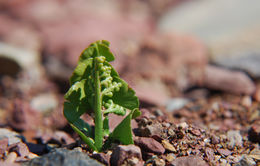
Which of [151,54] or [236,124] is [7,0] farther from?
[236,124]

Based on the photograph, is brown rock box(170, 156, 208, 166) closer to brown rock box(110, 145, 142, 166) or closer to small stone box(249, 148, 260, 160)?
brown rock box(110, 145, 142, 166)

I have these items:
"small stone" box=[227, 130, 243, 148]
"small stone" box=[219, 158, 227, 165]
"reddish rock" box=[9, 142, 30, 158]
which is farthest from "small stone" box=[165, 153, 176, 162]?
"reddish rock" box=[9, 142, 30, 158]

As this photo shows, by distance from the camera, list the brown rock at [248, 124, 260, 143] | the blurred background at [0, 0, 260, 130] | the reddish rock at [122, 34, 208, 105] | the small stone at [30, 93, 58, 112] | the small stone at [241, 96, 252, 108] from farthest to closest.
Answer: the reddish rock at [122, 34, 208, 105] < the blurred background at [0, 0, 260, 130] < the small stone at [30, 93, 58, 112] < the small stone at [241, 96, 252, 108] < the brown rock at [248, 124, 260, 143]

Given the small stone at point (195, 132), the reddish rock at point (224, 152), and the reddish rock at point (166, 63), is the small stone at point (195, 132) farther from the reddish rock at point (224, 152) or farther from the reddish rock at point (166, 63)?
the reddish rock at point (166, 63)

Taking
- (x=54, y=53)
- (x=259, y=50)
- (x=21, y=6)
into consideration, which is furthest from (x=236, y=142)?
(x=21, y=6)

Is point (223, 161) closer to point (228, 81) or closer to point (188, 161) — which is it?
point (188, 161)

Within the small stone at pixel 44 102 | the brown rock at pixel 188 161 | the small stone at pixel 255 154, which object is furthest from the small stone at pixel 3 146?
the small stone at pixel 44 102
